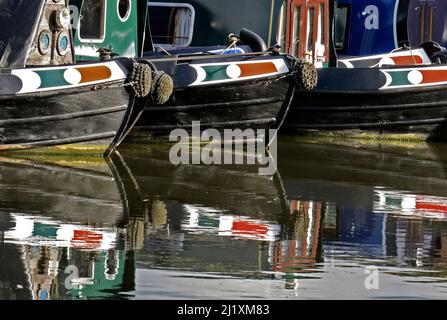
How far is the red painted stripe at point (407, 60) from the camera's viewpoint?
20.4 meters

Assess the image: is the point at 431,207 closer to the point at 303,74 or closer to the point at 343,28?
the point at 303,74

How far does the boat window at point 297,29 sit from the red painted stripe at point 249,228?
843 centimetres

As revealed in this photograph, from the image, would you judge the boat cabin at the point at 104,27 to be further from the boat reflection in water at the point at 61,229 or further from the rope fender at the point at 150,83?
the boat reflection in water at the point at 61,229

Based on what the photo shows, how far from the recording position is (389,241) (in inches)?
416

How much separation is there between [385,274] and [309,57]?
10380mm

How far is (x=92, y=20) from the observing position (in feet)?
53.8

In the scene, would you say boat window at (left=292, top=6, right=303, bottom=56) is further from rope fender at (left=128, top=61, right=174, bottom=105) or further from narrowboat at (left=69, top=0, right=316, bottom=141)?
rope fender at (left=128, top=61, right=174, bottom=105)

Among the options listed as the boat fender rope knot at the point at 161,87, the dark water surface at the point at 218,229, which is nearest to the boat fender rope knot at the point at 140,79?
the boat fender rope knot at the point at 161,87

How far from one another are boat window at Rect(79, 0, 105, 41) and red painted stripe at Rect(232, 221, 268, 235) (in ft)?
19.3

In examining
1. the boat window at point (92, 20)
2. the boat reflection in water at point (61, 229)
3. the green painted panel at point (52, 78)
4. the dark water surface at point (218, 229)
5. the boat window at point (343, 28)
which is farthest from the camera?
the boat window at point (343, 28)

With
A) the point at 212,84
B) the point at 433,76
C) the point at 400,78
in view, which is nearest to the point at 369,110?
the point at 400,78

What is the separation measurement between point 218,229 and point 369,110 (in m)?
8.49

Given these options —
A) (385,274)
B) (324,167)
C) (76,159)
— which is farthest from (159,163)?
(385,274)
